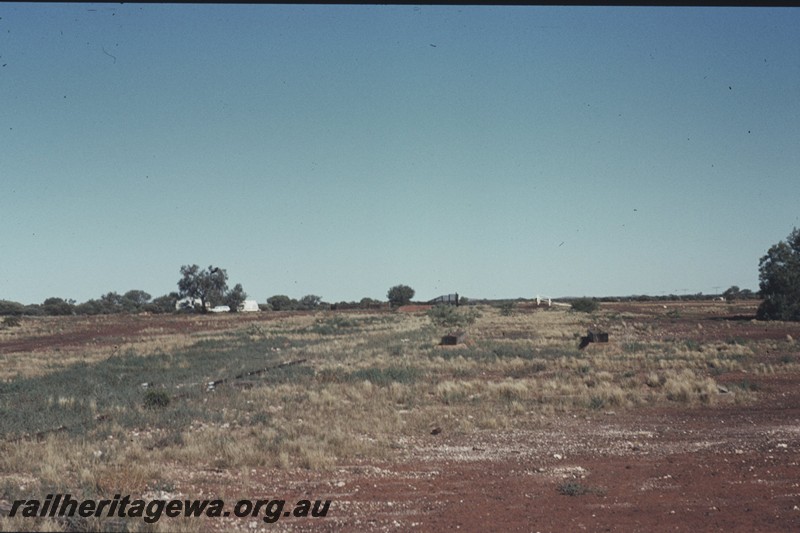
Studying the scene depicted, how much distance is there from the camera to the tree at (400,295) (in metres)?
121

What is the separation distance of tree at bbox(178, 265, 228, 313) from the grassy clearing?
3308 inches

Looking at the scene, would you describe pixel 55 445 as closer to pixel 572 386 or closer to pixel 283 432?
pixel 283 432

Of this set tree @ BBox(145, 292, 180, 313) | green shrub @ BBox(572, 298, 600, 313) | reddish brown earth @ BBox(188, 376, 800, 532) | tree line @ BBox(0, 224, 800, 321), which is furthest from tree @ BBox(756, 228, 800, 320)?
tree @ BBox(145, 292, 180, 313)

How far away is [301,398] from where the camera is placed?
1861cm

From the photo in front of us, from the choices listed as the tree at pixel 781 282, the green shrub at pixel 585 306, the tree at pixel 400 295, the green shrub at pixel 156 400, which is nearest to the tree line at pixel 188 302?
the tree at pixel 400 295

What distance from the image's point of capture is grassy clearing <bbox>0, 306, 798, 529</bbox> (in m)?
11.6

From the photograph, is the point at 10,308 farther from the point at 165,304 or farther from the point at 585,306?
the point at 585,306

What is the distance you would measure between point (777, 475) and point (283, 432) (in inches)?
360

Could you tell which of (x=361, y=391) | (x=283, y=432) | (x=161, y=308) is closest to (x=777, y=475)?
(x=283, y=432)

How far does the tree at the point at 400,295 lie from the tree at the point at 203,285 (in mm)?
30527

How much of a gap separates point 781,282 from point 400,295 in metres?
73.5

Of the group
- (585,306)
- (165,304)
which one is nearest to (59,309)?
(165,304)

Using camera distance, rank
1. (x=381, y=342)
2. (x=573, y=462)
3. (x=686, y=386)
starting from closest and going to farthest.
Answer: (x=573, y=462)
(x=686, y=386)
(x=381, y=342)

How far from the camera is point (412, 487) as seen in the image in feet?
33.8
